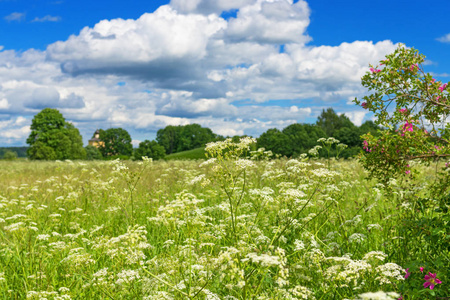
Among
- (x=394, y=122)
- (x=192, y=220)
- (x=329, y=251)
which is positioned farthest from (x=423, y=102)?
(x=192, y=220)

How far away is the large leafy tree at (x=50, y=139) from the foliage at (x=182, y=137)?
6030 centimetres

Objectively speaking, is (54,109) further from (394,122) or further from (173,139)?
(394,122)

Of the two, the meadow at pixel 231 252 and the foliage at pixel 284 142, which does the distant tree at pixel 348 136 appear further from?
the meadow at pixel 231 252

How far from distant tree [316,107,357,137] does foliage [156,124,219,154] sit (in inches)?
1691

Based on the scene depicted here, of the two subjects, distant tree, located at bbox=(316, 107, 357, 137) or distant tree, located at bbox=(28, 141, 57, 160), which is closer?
distant tree, located at bbox=(28, 141, 57, 160)

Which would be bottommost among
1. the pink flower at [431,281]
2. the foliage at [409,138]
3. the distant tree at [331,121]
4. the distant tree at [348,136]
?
the pink flower at [431,281]

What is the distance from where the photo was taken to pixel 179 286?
351cm

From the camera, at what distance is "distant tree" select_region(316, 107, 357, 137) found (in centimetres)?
10962

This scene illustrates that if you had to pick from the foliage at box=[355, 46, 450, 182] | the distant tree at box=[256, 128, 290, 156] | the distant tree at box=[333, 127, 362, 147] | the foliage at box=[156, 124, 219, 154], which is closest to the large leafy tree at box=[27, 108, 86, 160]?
the distant tree at box=[256, 128, 290, 156]

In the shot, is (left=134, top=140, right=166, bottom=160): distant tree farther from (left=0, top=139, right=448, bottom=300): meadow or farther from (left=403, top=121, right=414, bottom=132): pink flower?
(left=403, top=121, right=414, bottom=132): pink flower

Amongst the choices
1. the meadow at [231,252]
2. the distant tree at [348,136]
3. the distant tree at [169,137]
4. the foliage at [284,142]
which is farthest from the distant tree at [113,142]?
the meadow at [231,252]

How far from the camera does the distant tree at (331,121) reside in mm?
109619

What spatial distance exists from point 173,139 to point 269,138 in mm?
66832

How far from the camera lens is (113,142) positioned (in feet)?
393
